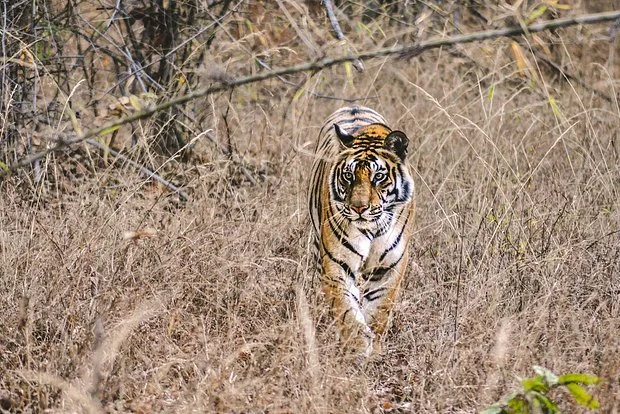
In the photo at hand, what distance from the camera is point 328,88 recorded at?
7.17 m

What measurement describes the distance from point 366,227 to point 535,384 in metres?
1.39

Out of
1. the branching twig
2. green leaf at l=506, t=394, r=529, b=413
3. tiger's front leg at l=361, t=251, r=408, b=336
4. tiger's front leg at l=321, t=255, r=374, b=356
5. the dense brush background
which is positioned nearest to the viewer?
the branching twig

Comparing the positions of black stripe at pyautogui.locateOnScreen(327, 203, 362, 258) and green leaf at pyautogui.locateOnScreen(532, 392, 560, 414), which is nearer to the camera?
green leaf at pyautogui.locateOnScreen(532, 392, 560, 414)

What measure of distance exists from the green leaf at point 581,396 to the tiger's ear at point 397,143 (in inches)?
61.9

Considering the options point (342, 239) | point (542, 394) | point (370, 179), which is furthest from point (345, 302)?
point (542, 394)

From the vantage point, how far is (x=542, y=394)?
10.0 feet

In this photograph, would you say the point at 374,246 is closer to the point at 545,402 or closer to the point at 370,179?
the point at 370,179

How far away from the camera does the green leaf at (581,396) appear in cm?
293

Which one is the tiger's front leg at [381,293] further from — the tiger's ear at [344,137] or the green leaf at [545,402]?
the green leaf at [545,402]

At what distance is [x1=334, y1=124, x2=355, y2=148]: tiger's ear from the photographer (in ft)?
14.2

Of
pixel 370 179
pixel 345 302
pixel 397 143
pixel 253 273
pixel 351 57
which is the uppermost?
pixel 351 57

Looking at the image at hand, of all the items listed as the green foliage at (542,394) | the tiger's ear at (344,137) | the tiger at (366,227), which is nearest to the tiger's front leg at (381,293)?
the tiger at (366,227)

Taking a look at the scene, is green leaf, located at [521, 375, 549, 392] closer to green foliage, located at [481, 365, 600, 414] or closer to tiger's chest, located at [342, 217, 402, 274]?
green foliage, located at [481, 365, 600, 414]

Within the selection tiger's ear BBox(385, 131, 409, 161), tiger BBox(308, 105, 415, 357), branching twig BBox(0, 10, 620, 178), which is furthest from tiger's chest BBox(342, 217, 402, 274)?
branching twig BBox(0, 10, 620, 178)
